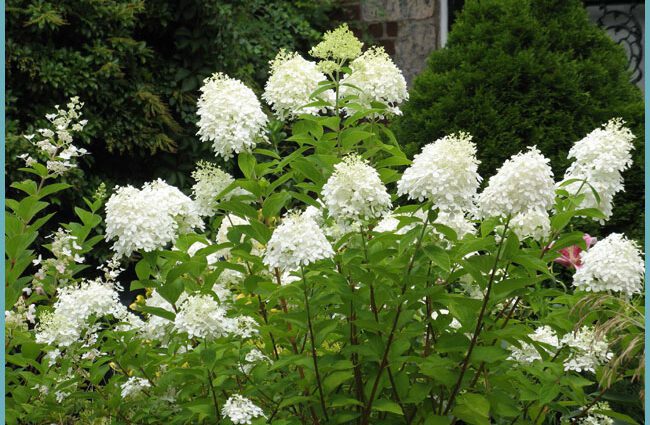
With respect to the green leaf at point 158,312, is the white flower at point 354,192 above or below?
above

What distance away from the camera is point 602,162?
2531 millimetres

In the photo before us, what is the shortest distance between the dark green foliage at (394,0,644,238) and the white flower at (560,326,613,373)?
1.66 m

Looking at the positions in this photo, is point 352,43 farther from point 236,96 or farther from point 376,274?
point 376,274

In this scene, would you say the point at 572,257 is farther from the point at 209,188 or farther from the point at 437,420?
the point at 209,188

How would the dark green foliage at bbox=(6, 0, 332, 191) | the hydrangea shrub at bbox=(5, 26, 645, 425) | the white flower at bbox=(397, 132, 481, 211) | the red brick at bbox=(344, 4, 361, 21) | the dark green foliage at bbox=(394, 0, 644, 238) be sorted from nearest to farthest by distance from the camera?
the white flower at bbox=(397, 132, 481, 211) → the hydrangea shrub at bbox=(5, 26, 645, 425) → the dark green foliage at bbox=(394, 0, 644, 238) → the dark green foliage at bbox=(6, 0, 332, 191) → the red brick at bbox=(344, 4, 361, 21)

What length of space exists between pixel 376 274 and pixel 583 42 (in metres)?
2.44

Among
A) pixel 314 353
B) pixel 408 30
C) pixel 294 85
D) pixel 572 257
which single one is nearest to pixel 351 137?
pixel 294 85

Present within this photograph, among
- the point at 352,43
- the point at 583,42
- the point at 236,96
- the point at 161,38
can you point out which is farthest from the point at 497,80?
the point at 161,38

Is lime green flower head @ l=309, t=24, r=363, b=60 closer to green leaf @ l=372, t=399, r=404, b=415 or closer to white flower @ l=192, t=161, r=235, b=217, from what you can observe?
white flower @ l=192, t=161, r=235, b=217

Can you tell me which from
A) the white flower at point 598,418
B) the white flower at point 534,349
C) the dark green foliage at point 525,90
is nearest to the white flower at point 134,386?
the white flower at point 534,349

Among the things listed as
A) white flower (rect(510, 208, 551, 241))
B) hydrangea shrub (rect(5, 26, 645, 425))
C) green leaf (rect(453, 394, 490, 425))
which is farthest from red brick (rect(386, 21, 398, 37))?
green leaf (rect(453, 394, 490, 425))

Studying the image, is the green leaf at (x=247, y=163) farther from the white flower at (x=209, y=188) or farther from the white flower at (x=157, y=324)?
the white flower at (x=157, y=324)

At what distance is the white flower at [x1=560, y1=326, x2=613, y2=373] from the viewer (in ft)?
8.38

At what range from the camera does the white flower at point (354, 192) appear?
2.23m
